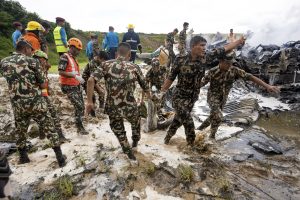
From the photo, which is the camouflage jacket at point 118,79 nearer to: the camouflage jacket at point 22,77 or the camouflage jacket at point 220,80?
the camouflage jacket at point 22,77

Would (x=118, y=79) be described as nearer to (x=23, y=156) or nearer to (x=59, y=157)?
(x=59, y=157)

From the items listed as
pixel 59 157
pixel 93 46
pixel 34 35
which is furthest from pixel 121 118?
pixel 93 46

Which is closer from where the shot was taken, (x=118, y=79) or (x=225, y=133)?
(x=118, y=79)

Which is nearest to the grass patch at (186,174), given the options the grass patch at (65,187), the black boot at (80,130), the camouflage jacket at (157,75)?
the grass patch at (65,187)

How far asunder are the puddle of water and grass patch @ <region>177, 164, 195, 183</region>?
3.85 meters

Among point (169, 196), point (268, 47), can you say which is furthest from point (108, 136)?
point (268, 47)

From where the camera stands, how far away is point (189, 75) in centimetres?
478

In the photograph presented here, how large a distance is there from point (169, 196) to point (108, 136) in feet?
7.95

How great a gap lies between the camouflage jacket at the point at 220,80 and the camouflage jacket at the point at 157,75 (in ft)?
4.66

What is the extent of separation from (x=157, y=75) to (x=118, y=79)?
261cm

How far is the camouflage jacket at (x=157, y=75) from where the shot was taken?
22.0 ft

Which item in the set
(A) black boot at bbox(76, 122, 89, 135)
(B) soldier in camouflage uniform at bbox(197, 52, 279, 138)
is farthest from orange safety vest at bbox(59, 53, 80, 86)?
(B) soldier in camouflage uniform at bbox(197, 52, 279, 138)

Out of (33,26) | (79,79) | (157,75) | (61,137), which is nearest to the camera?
(79,79)

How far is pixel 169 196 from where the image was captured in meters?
3.89
